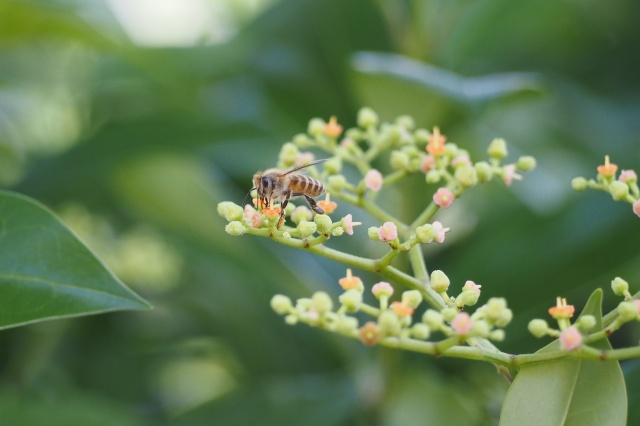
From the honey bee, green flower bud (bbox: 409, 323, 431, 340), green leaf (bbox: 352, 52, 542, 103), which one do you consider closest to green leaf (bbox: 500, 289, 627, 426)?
green flower bud (bbox: 409, 323, 431, 340)

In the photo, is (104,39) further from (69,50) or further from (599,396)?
(599,396)

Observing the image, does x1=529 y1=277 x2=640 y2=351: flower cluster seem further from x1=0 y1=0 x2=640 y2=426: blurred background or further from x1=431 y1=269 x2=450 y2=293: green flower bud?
x1=0 y1=0 x2=640 y2=426: blurred background

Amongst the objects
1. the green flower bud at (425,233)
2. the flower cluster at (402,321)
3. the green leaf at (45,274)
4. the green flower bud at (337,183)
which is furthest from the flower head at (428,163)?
the green leaf at (45,274)

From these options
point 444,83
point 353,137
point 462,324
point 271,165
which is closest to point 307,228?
point 462,324

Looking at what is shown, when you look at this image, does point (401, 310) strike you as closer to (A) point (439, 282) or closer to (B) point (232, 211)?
(A) point (439, 282)

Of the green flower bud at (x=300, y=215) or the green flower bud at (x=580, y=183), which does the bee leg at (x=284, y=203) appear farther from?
the green flower bud at (x=580, y=183)
